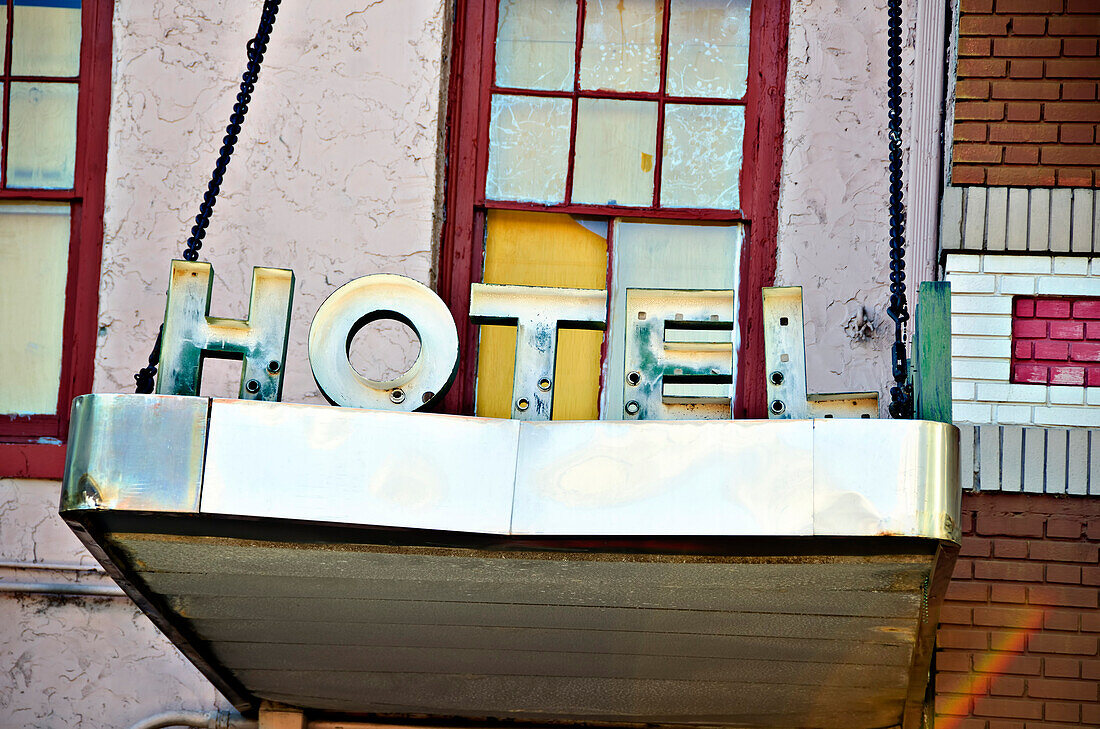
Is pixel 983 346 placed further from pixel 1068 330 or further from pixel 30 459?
pixel 30 459

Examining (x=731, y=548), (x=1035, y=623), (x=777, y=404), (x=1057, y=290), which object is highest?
(x=1057, y=290)

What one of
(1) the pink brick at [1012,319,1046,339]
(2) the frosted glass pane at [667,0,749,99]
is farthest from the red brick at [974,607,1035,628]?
(2) the frosted glass pane at [667,0,749,99]

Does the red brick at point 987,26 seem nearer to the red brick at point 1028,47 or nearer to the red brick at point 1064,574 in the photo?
the red brick at point 1028,47

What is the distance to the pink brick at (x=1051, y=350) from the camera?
5.53 meters

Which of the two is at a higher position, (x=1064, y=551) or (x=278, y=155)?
(x=278, y=155)

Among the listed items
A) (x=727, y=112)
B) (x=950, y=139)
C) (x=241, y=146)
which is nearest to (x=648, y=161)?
(x=727, y=112)

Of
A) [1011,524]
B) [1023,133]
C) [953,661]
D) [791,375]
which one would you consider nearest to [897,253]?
[791,375]

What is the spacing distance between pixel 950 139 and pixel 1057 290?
0.82 meters

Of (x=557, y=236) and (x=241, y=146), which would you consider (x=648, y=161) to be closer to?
(x=557, y=236)

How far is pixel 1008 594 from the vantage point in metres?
5.39

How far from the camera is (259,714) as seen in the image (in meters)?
5.66

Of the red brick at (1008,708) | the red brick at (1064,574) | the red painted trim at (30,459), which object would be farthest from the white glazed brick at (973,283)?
the red painted trim at (30,459)

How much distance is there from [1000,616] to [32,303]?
15.7 ft

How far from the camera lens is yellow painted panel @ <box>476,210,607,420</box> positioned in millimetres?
6145
